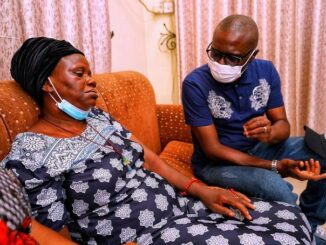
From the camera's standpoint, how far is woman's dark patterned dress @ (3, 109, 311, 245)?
0.95 metres

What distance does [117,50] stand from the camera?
7.98ft

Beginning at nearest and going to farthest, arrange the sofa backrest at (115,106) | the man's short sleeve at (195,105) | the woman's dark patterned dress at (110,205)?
1. the woman's dark patterned dress at (110,205)
2. the sofa backrest at (115,106)
3. the man's short sleeve at (195,105)

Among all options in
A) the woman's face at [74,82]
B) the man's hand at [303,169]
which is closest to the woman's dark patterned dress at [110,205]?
the woman's face at [74,82]

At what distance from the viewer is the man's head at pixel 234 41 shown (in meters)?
1.39

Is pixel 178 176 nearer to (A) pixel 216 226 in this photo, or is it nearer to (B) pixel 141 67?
(A) pixel 216 226

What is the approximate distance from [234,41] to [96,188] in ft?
2.73

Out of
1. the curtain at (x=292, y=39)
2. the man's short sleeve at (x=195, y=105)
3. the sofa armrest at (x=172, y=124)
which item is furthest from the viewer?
the curtain at (x=292, y=39)

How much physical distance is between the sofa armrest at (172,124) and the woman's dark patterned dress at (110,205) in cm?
85

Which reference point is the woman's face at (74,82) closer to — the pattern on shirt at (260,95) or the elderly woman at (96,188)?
the elderly woman at (96,188)

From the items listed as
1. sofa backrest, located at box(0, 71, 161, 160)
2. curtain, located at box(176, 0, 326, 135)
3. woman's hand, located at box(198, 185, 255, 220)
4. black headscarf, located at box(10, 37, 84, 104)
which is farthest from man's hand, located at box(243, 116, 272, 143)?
curtain, located at box(176, 0, 326, 135)

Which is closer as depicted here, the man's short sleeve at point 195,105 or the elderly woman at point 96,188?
the elderly woman at point 96,188

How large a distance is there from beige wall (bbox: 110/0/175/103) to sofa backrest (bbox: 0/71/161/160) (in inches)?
24.4

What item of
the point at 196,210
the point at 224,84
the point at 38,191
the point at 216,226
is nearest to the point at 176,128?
the point at 224,84

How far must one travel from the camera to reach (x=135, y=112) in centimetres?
176
